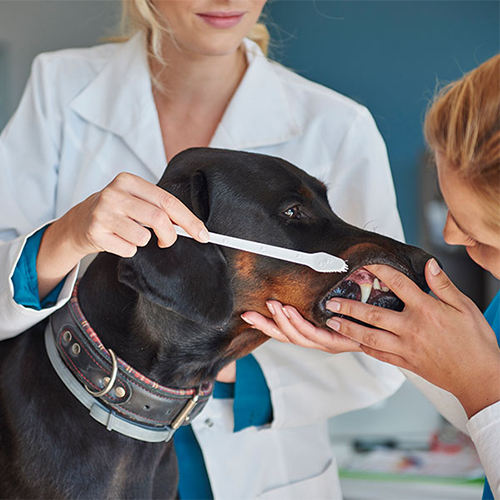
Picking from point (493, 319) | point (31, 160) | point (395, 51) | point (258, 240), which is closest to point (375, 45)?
point (395, 51)

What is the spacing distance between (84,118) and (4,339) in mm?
634

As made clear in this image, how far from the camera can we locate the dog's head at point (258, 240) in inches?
50.3

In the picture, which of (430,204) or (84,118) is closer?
(84,118)

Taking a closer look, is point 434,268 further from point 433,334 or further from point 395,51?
point 395,51

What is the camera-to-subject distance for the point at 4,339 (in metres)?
1.47

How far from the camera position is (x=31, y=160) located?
1.82 metres

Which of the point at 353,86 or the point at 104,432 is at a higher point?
the point at 104,432

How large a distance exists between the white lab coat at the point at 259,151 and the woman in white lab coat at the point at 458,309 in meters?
0.42

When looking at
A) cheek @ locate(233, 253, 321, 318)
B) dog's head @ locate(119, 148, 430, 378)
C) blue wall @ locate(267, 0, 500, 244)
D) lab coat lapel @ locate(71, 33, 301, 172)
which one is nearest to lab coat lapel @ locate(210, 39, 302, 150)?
lab coat lapel @ locate(71, 33, 301, 172)

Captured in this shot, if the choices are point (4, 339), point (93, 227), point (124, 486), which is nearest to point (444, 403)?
point (124, 486)

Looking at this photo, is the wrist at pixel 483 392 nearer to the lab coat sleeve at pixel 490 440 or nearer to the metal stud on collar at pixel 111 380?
the lab coat sleeve at pixel 490 440

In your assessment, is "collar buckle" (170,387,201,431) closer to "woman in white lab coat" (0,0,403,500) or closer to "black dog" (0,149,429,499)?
"black dog" (0,149,429,499)

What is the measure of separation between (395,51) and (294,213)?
14.1 feet

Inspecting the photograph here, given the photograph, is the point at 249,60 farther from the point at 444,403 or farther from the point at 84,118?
the point at 444,403
